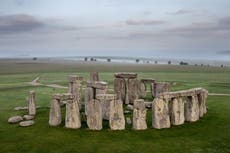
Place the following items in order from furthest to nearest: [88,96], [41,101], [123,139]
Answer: [41,101], [88,96], [123,139]

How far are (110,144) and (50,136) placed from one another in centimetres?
353

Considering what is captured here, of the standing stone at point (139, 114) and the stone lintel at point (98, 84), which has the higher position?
the stone lintel at point (98, 84)

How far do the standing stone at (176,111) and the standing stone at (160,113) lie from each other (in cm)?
76

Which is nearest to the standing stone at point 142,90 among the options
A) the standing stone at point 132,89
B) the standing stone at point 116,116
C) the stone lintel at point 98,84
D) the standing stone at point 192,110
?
the standing stone at point 132,89

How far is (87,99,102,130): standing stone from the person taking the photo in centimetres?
1811

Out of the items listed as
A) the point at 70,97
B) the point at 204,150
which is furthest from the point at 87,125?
the point at 204,150

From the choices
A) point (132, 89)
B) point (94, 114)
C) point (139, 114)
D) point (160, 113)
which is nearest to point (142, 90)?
point (132, 89)

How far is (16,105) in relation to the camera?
26.4 m

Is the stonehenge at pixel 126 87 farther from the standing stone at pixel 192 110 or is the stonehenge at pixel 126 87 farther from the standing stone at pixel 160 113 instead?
the standing stone at pixel 160 113

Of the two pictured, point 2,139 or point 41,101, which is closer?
point 2,139

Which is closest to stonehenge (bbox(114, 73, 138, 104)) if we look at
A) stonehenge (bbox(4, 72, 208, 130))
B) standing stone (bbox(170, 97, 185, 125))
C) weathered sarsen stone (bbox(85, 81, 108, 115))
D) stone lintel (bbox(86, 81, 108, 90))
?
weathered sarsen stone (bbox(85, 81, 108, 115))

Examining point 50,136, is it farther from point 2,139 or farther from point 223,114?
point 223,114

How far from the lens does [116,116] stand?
59.4ft

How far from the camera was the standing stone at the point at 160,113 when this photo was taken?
1834 centimetres
